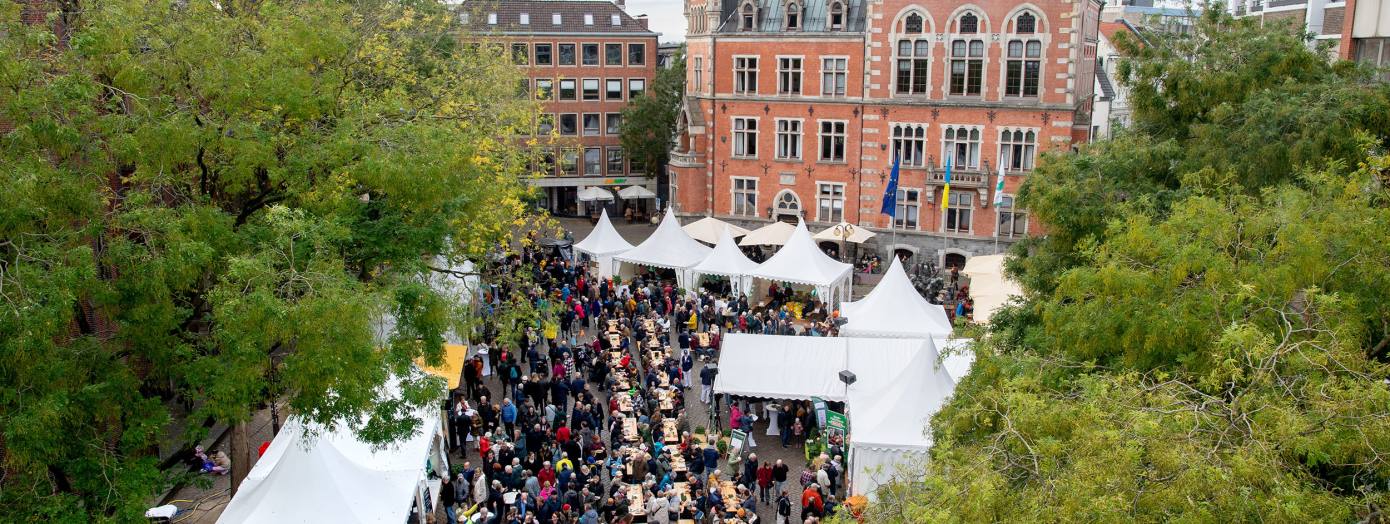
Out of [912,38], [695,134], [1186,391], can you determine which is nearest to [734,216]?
[695,134]

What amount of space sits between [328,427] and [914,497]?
7583mm

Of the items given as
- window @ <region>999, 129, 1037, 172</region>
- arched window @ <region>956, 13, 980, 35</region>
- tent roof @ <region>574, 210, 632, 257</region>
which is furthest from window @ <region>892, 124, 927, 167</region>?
tent roof @ <region>574, 210, 632, 257</region>

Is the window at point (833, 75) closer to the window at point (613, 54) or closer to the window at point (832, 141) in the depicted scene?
the window at point (832, 141)

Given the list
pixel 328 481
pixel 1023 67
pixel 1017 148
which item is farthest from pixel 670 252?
pixel 328 481

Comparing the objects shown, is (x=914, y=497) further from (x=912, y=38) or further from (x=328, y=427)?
(x=912, y=38)

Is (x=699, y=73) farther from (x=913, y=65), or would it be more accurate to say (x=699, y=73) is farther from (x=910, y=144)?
(x=910, y=144)

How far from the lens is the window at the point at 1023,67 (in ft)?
119

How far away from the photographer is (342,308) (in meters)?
12.4

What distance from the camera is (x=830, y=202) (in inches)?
1602

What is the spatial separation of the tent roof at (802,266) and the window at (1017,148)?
347 inches

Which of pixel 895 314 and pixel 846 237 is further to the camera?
pixel 846 237

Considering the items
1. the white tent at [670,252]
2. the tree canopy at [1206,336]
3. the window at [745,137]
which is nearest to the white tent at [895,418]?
the tree canopy at [1206,336]

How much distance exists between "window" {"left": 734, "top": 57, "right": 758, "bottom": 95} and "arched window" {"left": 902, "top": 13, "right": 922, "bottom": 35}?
5856 millimetres

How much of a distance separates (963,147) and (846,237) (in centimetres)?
548
